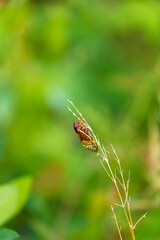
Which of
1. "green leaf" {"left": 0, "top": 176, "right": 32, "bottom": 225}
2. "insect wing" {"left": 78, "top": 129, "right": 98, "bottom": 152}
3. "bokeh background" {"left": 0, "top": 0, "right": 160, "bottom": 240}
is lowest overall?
"bokeh background" {"left": 0, "top": 0, "right": 160, "bottom": 240}

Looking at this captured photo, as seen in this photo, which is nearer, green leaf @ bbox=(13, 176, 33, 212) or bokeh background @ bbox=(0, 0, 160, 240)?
green leaf @ bbox=(13, 176, 33, 212)

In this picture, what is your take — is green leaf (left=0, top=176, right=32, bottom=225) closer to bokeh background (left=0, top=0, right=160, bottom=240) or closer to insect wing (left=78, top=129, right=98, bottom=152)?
insect wing (left=78, top=129, right=98, bottom=152)

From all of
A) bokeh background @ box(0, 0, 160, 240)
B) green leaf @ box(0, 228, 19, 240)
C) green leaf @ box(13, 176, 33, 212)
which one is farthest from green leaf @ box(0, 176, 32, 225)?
bokeh background @ box(0, 0, 160, 240)

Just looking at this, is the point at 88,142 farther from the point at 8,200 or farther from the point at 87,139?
the point at 8,200

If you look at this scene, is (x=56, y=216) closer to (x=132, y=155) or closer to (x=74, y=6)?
(x=132, y=155)

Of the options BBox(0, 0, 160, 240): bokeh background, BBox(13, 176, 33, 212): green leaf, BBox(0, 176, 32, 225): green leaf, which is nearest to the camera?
A: BBox(0, 176, 32, 225): green leaf

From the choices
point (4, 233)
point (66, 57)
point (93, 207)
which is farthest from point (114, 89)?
point (4, 233)

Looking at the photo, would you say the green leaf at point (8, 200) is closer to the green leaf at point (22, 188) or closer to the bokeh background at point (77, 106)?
the green leaf at point (22, 188)

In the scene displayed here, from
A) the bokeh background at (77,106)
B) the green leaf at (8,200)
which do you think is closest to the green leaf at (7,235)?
the green leaf at (8,200)

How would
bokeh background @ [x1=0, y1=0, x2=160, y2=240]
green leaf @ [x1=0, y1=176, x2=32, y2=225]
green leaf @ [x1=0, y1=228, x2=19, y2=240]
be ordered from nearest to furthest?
green leaf @ [x1=0, y1=228, x2=19, y2=240] → green leaf @ [x1=0, y1=176, x2=32, y2=225] → bokeh background @ [x1=0, y1=0, x2=160, y2=240]

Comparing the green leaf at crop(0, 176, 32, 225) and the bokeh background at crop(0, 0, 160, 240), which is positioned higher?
the green leaf at crop(0, 176, 32, 225)
